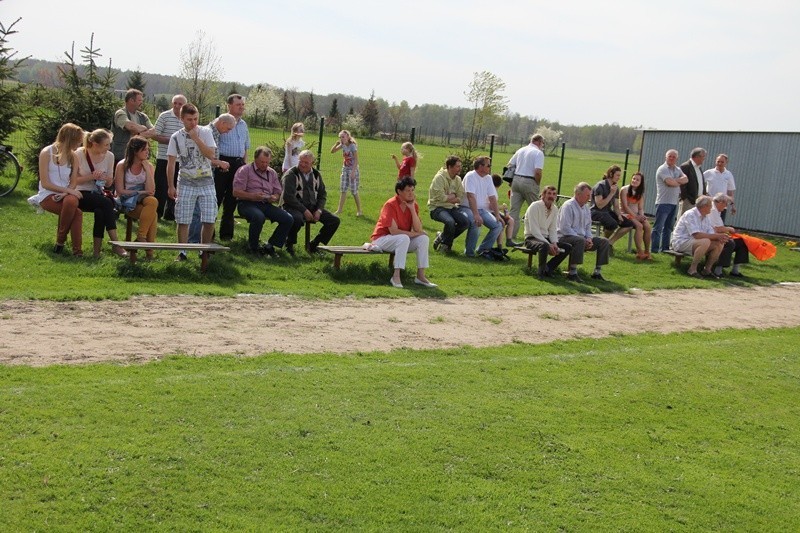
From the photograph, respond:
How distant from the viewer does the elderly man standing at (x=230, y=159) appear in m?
13.1

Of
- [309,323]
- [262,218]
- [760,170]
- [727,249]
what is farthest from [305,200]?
[760,170]

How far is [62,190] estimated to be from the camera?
36.1 ft

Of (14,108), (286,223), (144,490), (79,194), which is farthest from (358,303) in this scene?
(14,108)

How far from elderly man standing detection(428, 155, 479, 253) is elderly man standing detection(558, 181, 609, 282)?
154cm

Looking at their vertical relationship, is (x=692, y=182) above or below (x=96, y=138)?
above

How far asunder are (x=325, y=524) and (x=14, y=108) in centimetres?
1375

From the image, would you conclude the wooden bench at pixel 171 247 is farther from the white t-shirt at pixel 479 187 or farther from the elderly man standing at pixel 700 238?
the elderly man standing at pixel 700 238

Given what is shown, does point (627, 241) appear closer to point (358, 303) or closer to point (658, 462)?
point (358, 303)

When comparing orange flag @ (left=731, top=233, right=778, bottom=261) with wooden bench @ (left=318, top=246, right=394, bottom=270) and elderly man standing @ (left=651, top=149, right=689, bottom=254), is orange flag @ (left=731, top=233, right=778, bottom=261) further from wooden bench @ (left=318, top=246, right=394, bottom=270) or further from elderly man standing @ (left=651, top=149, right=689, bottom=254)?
wooden bench @ (left=318, top=246, right=394, bottom=270)

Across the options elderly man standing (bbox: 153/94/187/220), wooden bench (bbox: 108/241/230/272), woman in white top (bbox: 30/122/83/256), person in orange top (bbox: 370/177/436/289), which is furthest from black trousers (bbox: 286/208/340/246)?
woman in white top (bbox: 30/122/83/256)

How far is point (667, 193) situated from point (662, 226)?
2.14 feet

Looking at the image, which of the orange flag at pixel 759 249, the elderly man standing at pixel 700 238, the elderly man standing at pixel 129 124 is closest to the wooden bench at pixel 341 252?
the elderly man standing at pixel 129 124

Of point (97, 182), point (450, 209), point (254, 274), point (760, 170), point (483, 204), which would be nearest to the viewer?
point (254, 274)

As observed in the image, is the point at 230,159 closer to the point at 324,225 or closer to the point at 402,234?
the point at 324,225
